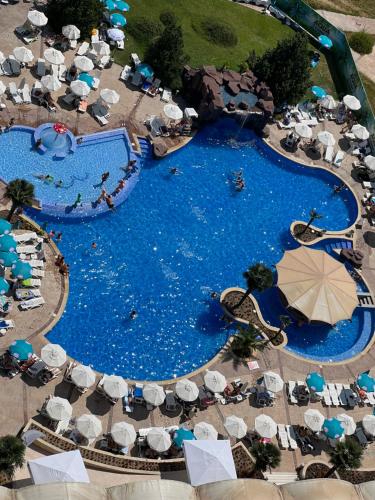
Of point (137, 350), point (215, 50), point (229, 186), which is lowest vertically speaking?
point (137, 350)

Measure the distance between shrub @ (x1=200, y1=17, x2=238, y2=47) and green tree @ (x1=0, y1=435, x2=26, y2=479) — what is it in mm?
40909

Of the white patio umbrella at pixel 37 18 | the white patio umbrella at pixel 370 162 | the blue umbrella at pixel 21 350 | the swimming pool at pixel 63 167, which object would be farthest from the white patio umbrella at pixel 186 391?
the white patio umbrella at pixel 37 18

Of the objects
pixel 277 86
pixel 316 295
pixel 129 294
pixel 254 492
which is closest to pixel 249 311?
pixel 316 295

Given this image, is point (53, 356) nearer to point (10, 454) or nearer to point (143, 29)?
point (10, 454)

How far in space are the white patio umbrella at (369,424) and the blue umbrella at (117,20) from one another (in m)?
36.9

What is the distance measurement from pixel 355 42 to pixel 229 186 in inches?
1037

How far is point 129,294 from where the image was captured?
1596 inches

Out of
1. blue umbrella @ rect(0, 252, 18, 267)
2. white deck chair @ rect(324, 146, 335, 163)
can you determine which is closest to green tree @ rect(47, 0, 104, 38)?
white deck chair @ rect(324, 146, 335, 163)

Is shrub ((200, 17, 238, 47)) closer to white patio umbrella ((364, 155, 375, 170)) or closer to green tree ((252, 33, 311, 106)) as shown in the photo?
green tree ((252, 33, 311, 106))

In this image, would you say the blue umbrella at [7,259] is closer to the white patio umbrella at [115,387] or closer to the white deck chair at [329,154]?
the white patio umbrella at [115,387]

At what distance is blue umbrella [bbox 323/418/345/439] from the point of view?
36.8 metres

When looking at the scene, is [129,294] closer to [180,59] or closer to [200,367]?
[200,367]

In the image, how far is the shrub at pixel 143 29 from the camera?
2119 inches

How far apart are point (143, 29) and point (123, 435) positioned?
3566cm
